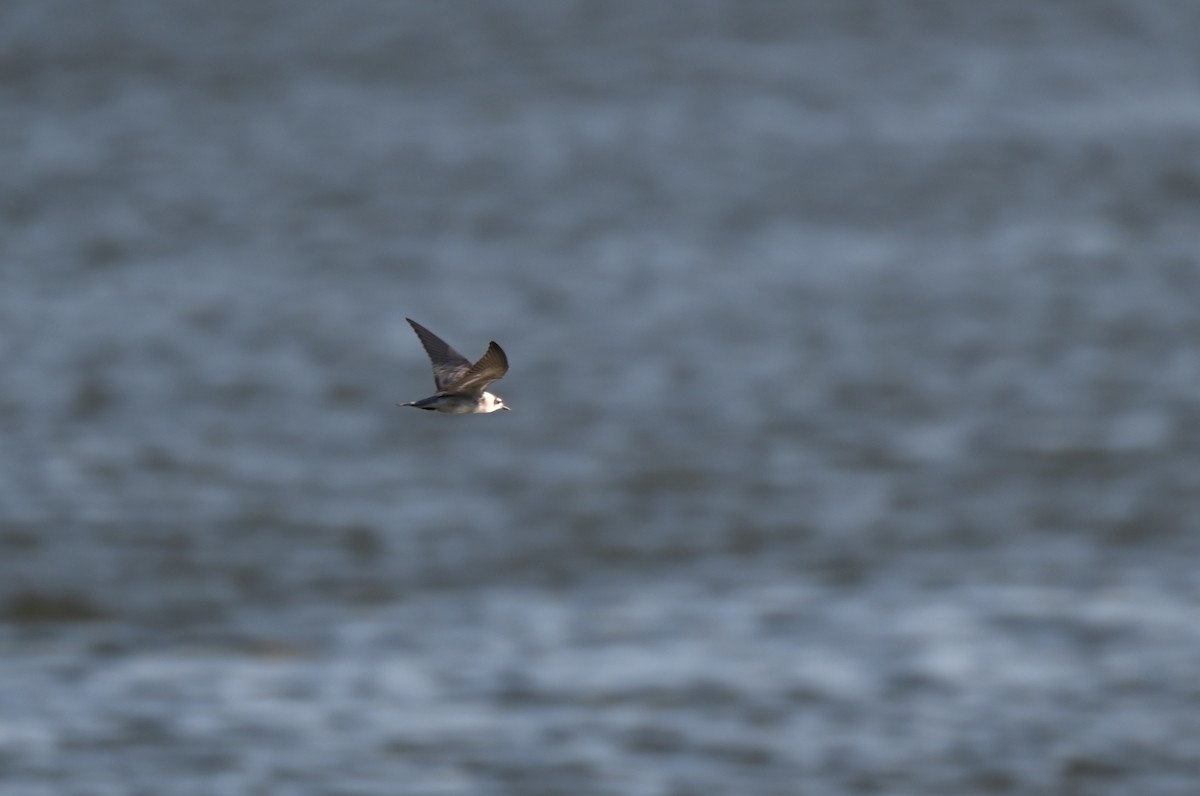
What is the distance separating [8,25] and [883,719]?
16.3 metres

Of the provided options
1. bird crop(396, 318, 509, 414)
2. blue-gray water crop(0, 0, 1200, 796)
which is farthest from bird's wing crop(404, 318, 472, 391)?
blue-gray water crop(0, 0, 1200, 796)

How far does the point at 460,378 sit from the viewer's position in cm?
579

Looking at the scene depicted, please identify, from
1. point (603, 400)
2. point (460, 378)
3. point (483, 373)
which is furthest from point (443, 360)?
point (603, 400)

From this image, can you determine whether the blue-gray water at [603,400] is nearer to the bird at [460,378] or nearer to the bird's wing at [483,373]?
the bird at [460,378]

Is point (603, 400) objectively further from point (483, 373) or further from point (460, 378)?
point (483, 373)

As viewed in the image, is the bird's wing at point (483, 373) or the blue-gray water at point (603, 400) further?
the blue-gray water at point (603, 400)

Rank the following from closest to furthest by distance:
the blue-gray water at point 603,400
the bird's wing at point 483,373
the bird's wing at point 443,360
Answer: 1. the bird's wing at point 483,373
2. the bird's wing at point 443,360
3. the blue-gray water at point 603,400

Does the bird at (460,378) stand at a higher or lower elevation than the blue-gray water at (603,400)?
lower

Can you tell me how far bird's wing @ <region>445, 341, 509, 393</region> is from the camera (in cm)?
552

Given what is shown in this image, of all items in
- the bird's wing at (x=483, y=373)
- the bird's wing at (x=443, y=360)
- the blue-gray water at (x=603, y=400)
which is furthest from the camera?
the blue-gray water at (x=603, y=400)

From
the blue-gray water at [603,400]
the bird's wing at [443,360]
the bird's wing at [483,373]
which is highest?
the blue-gray water at [603,400]

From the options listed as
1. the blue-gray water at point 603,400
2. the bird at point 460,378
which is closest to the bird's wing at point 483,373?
the bird at point 460,378

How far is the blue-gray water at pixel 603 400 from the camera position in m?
15.0

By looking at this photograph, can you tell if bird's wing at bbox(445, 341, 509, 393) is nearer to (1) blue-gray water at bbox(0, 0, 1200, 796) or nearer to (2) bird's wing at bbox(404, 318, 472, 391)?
(2) bird's wing at bbox(404, 318, 472, 391)
